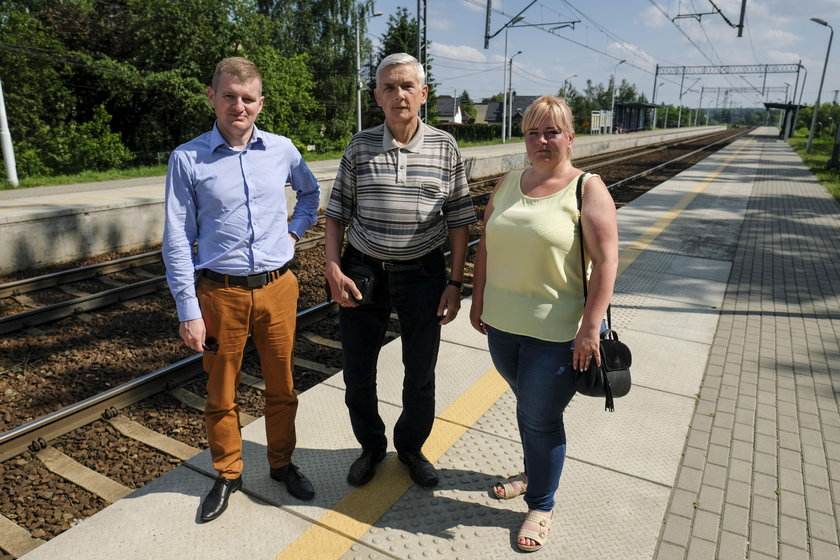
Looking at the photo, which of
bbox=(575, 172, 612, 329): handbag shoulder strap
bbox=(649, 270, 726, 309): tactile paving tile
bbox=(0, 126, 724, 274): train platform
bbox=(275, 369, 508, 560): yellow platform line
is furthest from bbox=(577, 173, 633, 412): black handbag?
bbox=(0, 126, 724, 274): train platform

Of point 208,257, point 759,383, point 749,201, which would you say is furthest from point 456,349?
point 749,201

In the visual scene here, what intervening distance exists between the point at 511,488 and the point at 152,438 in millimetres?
2413

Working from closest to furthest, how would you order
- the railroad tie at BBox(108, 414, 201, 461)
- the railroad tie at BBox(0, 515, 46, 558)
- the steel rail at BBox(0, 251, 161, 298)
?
the railroad tie at BBox(0, 515, 46, 558)
the railroad tie at BBox(108, 414, 201, 461)
the steel rail at BBox(0, 251, 161, 298)

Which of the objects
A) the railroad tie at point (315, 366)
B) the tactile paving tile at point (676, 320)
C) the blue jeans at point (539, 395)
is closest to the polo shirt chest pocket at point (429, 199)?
the blue jeans at point (539, 395)

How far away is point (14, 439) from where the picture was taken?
355 centimetres

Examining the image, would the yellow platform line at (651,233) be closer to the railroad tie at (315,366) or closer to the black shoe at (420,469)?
the railroad tie at (315,366)

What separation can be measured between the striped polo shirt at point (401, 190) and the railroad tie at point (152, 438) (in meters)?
1.99

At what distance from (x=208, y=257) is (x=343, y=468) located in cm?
141

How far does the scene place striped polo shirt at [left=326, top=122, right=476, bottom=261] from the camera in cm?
254

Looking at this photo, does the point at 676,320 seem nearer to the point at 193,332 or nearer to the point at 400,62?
the point at 400,62

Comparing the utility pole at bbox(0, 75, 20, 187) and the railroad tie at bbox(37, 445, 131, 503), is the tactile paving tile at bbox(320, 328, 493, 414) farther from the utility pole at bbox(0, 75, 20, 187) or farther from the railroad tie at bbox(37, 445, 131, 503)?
the utility pole at bbox(0, 75, 20, 187)

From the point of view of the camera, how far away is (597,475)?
3.13m

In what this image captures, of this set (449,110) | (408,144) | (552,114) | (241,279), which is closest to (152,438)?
(241,279)

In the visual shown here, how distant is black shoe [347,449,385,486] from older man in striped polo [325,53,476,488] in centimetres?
28
